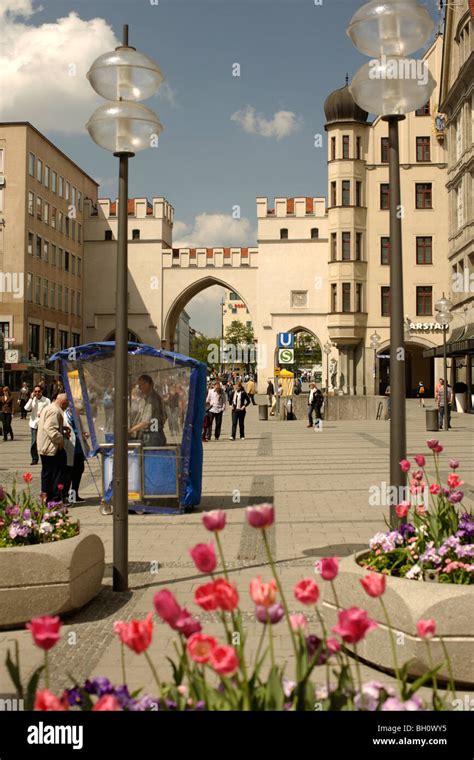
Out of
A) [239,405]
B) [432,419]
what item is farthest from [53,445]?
[432,419]

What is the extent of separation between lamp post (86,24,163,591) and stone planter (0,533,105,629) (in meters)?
0.91

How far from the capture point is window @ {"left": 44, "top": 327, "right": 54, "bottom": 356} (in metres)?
60.4

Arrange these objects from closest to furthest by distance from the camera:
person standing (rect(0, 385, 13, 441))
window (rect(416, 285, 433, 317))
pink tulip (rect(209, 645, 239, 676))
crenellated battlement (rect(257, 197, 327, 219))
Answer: pink tulip (rect(209, 645, 239, 676)), person standing (rect(0, 385, 13, 441)), window (rect(416, 285, 433, 317)), crenellated battlement (rect(257, 197, 327, 219))

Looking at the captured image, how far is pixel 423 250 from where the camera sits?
56.1m

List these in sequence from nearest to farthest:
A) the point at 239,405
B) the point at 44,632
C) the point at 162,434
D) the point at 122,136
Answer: the point at 44,632
the point at 122,136
the point at 162,434
the point at 239,405

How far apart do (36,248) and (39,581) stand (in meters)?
54.3

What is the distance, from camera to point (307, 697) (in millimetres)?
2635

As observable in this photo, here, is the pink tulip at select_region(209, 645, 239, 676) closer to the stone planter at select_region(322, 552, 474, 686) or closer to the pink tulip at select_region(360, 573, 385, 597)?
the pink tulip at select_region(360, 573, 385, 597)

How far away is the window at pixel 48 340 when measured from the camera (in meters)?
60.4

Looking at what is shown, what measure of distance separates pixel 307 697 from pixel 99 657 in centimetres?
280

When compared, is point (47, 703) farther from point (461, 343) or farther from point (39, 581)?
point (461, 343)

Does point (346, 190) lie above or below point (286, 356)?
above

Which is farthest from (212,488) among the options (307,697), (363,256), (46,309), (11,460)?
(46,309)

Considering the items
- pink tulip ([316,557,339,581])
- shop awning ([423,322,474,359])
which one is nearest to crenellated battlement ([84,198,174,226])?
shop awning ([423,322,474,359])
